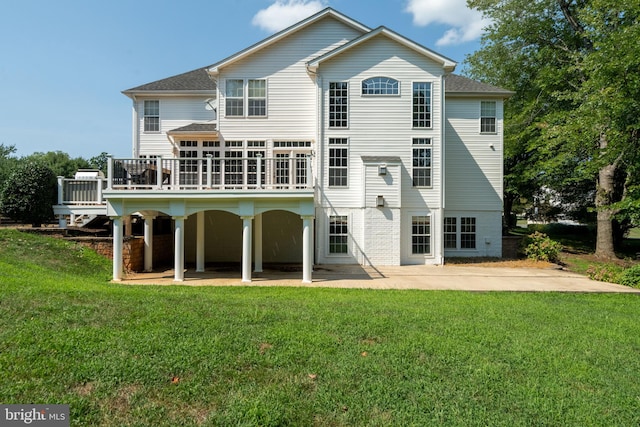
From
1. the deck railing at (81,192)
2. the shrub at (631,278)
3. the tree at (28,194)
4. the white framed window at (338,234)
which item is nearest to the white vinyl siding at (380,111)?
the white framed window at (338,234)

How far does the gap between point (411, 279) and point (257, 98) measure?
9722 millimetres

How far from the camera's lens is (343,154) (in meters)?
15.3

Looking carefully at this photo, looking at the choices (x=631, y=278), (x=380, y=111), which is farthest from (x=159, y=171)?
(x=631, y=278)

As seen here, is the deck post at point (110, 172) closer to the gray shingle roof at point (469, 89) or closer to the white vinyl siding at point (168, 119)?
the white vinyl siding at point (168, 119)

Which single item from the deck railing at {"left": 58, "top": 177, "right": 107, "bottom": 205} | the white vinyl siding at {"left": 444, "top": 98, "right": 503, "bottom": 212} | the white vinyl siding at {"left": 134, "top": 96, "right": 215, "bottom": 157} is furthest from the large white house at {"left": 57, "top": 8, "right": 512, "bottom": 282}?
the deck railing at {"left": 58, "top": 177, "right": 107, "bottom": 205}

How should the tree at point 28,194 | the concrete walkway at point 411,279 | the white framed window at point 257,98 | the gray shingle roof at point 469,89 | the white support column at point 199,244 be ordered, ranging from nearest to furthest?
A: the concrete walkway at point 411,279, the white support column at point 199,244, the tree at point 28,194, the white framed window at point 257,98, the gray shingle roof at point 469,89

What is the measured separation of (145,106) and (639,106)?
2082 centimetres

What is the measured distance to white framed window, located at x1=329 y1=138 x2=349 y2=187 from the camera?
50.0 feet

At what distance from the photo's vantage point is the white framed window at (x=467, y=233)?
56.4 feet

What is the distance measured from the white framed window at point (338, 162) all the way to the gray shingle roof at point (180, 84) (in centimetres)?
631

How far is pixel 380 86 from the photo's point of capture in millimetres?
15273

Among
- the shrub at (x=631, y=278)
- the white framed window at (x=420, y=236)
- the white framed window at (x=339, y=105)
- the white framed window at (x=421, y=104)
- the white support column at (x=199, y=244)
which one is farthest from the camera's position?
the white framed window at (x=420, y=236)

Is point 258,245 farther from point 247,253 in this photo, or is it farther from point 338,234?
point 338,234

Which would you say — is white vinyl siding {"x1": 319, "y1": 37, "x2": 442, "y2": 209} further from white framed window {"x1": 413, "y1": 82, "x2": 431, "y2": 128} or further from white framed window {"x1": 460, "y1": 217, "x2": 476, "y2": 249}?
white framed window {"x1": 460, "y1": 217, "x2": 476, "y2": 249}
